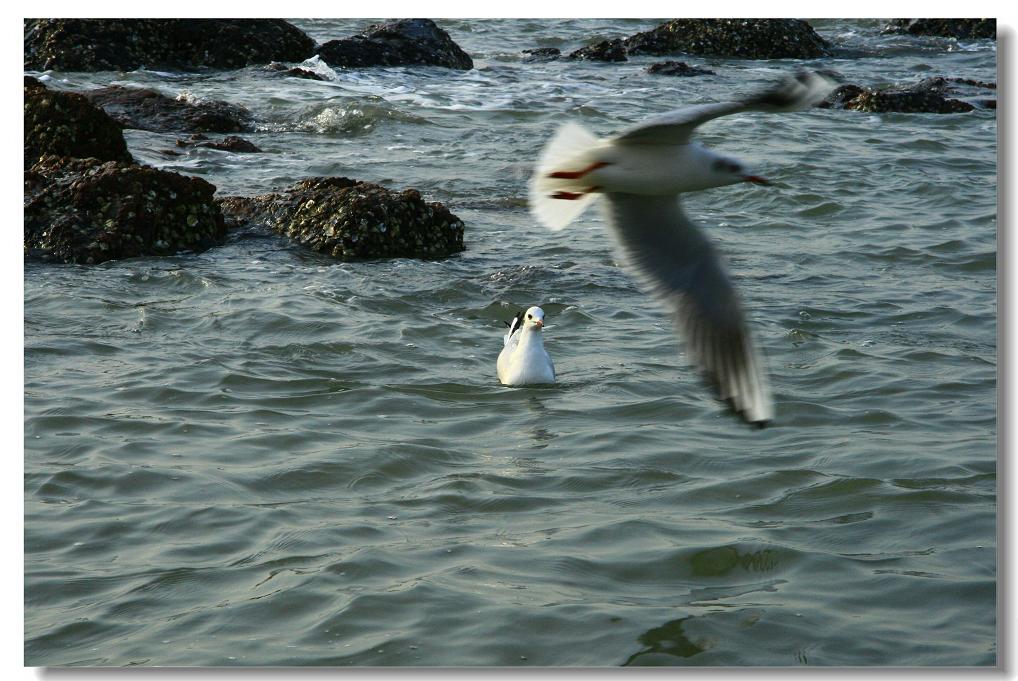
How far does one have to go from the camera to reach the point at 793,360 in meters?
6.20

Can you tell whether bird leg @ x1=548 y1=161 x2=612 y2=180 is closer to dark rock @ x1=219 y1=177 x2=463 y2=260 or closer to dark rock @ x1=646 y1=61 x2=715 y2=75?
dark rock @ x1=219 y1=177 x2=463 y2=260

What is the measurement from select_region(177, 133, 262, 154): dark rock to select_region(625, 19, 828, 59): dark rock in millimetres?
7255

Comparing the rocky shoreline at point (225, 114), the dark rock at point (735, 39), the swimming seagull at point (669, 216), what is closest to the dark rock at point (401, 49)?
the rocky shoreline at point (225, 114)

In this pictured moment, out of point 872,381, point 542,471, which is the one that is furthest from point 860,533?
point 872,381

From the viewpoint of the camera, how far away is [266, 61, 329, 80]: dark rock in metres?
13.9

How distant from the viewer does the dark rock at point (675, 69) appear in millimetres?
14492

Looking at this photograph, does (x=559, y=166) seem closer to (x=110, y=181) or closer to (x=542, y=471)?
(x=542, y=471)

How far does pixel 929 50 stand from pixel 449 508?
13264 millimetres

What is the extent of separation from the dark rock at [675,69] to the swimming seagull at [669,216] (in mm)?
10541

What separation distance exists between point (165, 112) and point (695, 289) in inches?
327

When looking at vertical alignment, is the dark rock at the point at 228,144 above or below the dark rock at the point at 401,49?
below

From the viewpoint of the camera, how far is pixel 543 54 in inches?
640

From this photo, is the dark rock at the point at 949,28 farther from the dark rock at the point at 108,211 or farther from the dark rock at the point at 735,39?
the dark rock at the point at 108,211

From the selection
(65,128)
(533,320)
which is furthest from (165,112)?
(533,320)
